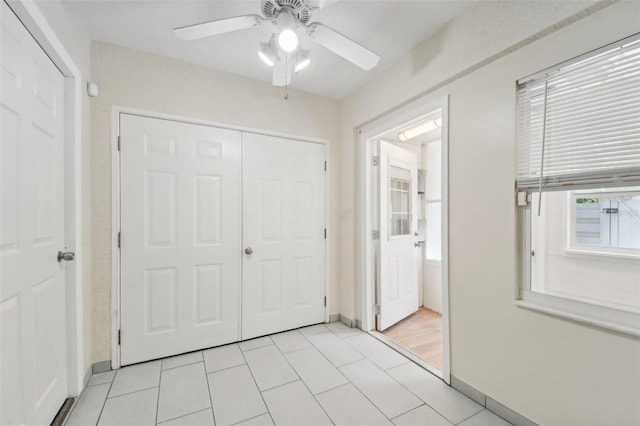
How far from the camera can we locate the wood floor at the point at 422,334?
236cm

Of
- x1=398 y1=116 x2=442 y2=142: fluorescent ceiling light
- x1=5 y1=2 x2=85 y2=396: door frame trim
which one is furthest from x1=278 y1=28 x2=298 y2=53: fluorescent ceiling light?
x1=398 y1=116 x2=442 y2=142: fluorescent ceiling light

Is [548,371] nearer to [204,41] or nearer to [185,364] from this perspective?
[185,364]

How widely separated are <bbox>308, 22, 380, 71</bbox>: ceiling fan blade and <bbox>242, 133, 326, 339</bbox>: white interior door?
125cm

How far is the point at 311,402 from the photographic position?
1.69 meters

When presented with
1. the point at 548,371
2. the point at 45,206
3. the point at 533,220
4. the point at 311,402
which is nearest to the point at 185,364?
the point at 311,402

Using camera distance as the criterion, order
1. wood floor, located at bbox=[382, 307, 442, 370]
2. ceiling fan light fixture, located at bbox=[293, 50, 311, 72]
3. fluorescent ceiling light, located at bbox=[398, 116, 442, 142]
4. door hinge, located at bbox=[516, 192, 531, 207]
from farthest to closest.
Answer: fluorescent ceiling light, located at bbox=[398, 116, 442, 142]
wood floor, located at bbox=[382, 307, 442, 370]
ceiling fan light fixture, located at bbox=[293, 50, 311, 72]
door hinge, located at bbox=[516, 192, 531, 207]

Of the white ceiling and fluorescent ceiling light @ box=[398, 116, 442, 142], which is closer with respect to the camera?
the white ceiling

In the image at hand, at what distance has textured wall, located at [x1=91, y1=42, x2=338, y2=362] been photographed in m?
2.00

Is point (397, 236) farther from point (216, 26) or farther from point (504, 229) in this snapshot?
point (216, 26)

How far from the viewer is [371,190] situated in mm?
2799

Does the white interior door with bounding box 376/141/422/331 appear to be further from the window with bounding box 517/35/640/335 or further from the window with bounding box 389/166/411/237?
the window with bounding box 517/35/640/335

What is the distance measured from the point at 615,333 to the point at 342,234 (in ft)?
7.02

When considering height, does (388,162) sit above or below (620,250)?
above

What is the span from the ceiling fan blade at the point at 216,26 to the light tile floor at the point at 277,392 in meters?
2.14
